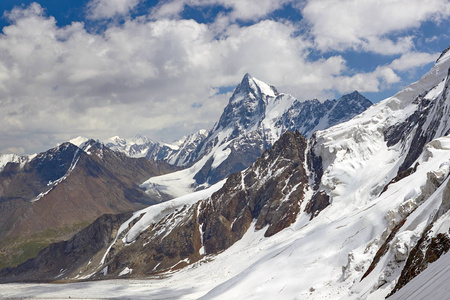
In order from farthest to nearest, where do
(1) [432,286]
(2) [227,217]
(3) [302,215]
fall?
(2) [227,217]
(3) [302,215]
(1) [432,286]

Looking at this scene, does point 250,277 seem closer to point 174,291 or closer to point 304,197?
point 174,291

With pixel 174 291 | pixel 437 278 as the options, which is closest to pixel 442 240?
pixel 437 278

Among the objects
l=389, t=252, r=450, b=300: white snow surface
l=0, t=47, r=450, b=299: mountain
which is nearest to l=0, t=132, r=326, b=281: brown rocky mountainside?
l=0, t=47, r=450, b=299: mountain

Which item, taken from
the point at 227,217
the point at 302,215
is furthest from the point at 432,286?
the point at 227,217

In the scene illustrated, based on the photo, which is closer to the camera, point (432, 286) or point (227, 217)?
point (432, 286)

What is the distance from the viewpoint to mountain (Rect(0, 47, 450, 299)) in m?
53.7

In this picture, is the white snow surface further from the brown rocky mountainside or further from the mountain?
the brown rocky mountainside

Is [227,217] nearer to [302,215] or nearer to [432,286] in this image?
[302,215]

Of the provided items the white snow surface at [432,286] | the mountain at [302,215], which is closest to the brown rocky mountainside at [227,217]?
the mountain at [302,215]

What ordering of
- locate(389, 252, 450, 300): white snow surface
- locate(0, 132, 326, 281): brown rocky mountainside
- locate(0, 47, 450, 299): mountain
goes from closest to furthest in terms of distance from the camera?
locate(389, 252, 450, 300): white snow surface
locate(0, 47, 450, 299): mountain
locate(0, 132, 326, 281): brown rocky mountainside

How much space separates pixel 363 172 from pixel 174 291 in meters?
80.9

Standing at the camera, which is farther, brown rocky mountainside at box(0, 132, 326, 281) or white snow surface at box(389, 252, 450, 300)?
brown rocky mountainside at box(0, 132, 326, 281)

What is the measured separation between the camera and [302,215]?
462ft

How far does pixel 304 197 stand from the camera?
492ft
